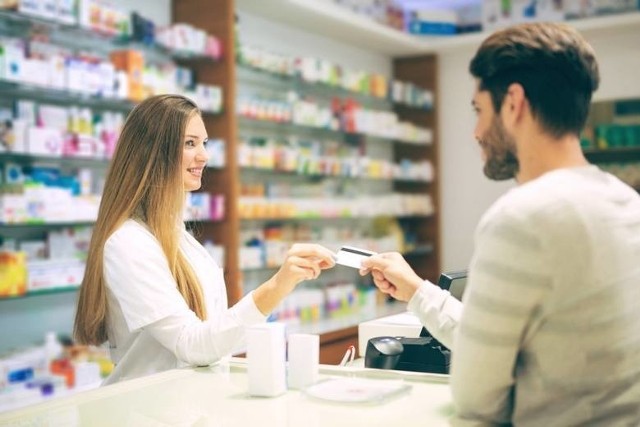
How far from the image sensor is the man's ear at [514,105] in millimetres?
1564

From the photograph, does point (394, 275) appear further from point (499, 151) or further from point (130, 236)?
point (130, 236)

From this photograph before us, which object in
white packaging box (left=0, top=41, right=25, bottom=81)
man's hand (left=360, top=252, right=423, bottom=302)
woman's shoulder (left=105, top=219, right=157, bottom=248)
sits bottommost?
man's hand (left=360, top=252, right=423, bottom=302)

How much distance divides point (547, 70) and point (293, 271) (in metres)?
0.99

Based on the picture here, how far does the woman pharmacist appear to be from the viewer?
2301 mm

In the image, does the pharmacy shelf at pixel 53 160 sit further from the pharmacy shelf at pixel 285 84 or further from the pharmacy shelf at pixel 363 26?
the pharmacy shelf at pixel 363 26

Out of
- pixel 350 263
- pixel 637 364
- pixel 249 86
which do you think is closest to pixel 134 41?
pixel 249 86

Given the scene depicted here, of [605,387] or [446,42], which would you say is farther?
[446,42]

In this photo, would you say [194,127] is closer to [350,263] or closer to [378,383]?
[350,263]

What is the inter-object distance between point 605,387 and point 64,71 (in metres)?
3.55

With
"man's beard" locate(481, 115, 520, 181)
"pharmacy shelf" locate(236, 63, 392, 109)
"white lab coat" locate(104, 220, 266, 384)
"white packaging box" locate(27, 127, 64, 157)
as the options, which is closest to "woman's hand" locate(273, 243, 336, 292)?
"white lab coat" locate(104, 220, 266, 384)

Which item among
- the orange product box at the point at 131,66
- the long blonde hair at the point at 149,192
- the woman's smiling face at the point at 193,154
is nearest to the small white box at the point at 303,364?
the long blonde hair at the point at 149,192

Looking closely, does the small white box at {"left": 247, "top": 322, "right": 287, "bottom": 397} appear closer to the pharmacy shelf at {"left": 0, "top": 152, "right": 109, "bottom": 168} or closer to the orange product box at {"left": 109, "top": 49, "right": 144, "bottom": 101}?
the pharmacy shelf at {"left": 0, "top": 152, "right": 109, "bottom": 168}

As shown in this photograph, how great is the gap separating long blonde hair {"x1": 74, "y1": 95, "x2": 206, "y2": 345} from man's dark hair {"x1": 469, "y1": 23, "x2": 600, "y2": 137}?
1.27 metres

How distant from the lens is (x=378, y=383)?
1977mm
